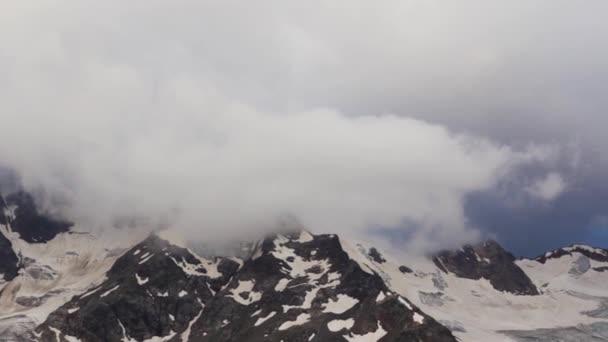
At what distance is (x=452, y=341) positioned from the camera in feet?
653

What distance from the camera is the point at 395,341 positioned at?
655 ft

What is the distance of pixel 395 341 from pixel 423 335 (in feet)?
29.3

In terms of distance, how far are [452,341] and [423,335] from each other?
9.27 meters

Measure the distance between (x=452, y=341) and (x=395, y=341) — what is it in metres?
17.8

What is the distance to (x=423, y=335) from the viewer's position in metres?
199
